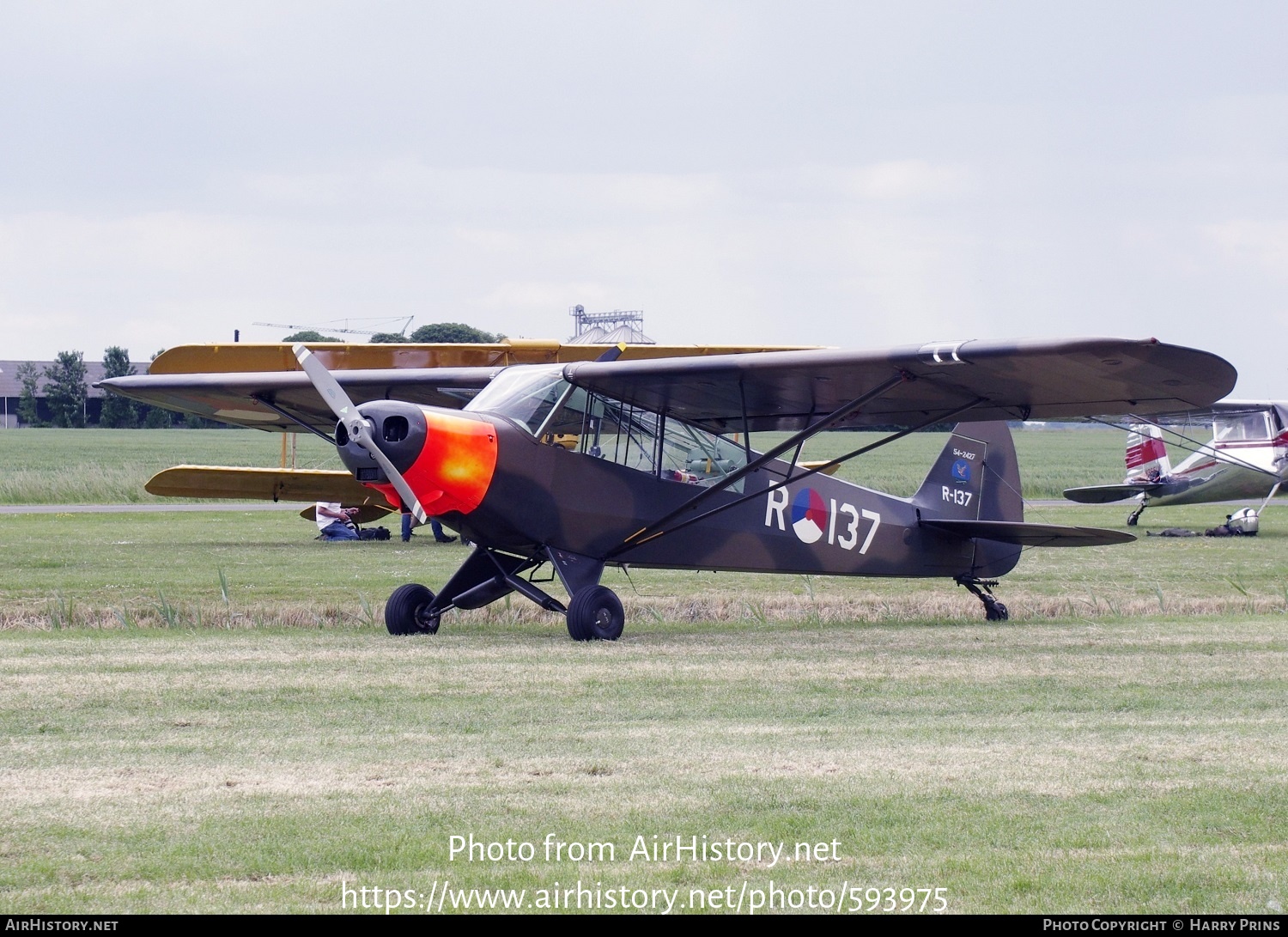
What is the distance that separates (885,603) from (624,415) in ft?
15.4

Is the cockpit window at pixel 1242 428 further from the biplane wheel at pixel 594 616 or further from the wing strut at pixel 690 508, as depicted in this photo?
the biplane wheel at pixel 594 616

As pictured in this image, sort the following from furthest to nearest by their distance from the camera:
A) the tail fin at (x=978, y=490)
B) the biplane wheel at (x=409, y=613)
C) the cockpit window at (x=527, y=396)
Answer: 1. the tail fin at (x=978, y=490)
2. the biplane wheel at (x=409, y=613)
3. the cockpit window at (x=527, y=396)

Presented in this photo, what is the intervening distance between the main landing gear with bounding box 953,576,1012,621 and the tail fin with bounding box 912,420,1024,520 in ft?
2.16

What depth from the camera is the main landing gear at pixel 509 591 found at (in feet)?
36.0

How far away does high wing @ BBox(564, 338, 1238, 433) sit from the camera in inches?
382

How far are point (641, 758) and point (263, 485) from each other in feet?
60.2

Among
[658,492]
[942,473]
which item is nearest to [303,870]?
[658,492]

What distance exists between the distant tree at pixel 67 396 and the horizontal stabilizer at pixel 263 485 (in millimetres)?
82566

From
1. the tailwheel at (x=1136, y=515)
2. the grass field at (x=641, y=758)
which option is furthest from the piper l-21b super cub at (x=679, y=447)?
the tailwheel at (x=1136, y=515)

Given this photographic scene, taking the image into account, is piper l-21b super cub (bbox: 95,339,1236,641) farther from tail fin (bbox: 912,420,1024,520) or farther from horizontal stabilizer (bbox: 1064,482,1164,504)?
horizontal stabilizer (bbox: 1064,482,1164,504)

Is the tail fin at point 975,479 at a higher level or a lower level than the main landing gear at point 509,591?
higher

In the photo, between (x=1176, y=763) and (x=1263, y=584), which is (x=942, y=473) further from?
(x=1176, y=763)

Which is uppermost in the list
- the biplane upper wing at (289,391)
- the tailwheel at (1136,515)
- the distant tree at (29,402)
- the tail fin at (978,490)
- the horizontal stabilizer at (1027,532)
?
the distant tree at (29,402)

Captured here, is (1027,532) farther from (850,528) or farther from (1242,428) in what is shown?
(1242,428)
